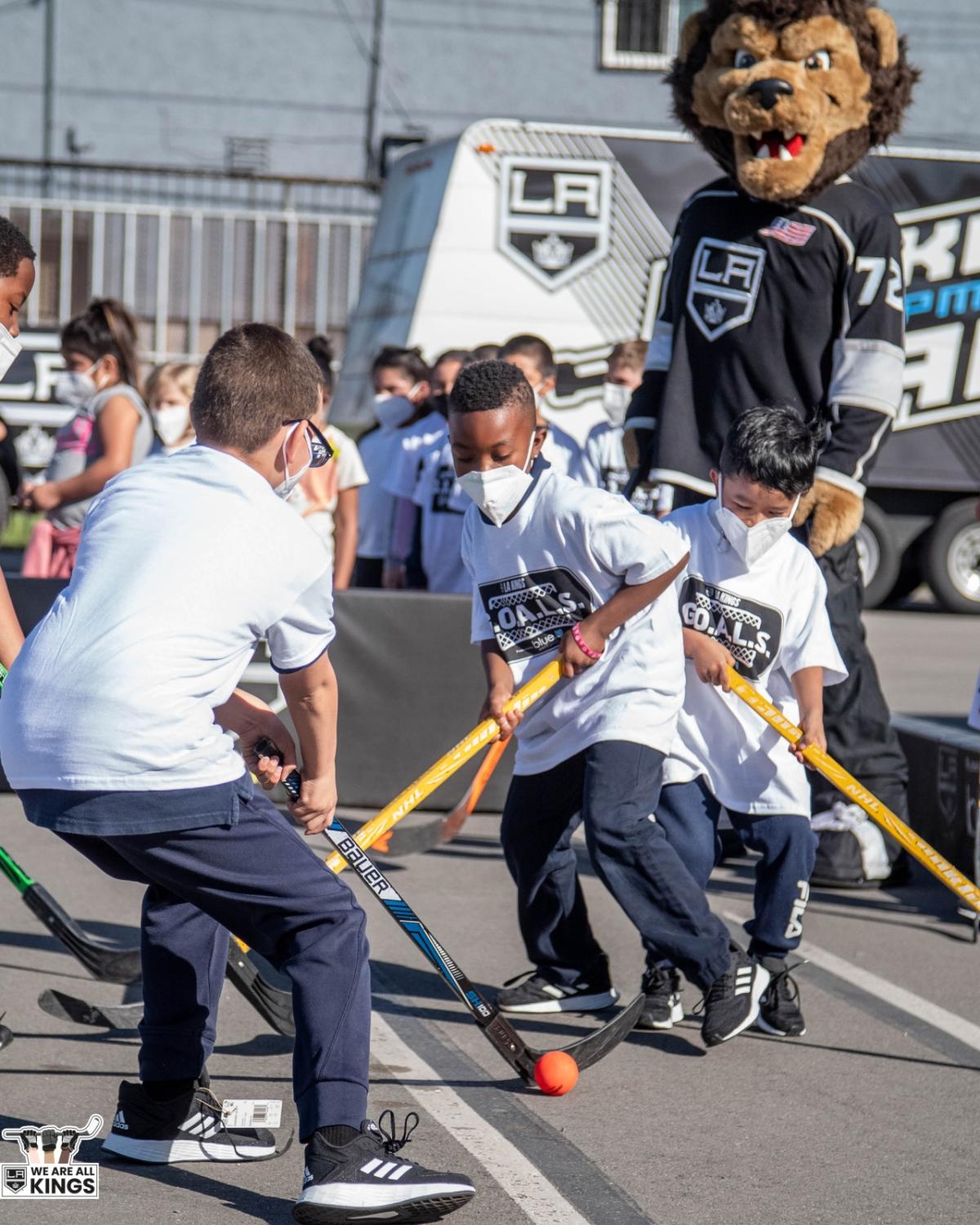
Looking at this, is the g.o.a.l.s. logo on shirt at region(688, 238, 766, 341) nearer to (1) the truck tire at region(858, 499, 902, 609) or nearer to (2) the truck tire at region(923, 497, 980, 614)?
(1) the truck tire at region(858, 499, 902, 609)

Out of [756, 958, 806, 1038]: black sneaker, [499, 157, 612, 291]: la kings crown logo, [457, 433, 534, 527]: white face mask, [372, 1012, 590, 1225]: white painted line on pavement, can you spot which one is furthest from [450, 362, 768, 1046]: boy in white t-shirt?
[499, 157, 612, 291]: la kings crown logo

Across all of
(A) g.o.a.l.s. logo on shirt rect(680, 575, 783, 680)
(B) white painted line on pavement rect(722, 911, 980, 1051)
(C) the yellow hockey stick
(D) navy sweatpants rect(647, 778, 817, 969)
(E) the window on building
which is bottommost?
(B) white painted line on pavement rect(722, 911, 980, 1051)

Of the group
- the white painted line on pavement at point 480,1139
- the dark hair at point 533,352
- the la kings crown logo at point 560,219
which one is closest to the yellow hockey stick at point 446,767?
the white painted line on pavement at point 480,1139

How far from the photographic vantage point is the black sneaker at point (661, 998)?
4469mm

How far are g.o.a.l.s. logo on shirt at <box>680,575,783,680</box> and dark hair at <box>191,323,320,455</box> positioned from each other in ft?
5.75

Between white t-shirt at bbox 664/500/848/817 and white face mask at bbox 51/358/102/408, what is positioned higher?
white face mask at bbox 51/358/102/408

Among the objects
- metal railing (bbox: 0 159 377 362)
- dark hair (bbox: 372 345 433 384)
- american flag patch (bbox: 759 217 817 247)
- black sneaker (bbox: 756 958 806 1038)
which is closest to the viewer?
black sneaker (bbox: 756 958 806 1038)

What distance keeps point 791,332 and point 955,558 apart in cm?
893

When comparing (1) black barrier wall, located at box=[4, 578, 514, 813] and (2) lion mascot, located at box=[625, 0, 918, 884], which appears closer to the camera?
(2) lion mascot, located at box=[625, 0, 918, 884]

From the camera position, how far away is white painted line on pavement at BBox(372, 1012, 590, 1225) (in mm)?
3291

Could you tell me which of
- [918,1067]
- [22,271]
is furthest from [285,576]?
[918,1067]

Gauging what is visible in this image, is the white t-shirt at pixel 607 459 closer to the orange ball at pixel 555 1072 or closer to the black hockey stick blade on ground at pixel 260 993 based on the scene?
the black hockey stick blade on ground at pixel 260 993

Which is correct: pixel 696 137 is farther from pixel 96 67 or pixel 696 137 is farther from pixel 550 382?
pixel 96 67

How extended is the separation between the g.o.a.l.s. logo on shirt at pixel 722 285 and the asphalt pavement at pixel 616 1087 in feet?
6.62
